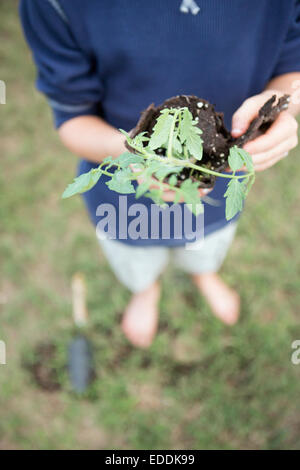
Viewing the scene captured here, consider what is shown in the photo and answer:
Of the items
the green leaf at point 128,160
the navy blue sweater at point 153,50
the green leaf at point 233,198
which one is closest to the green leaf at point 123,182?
the green leaf at point 128,160

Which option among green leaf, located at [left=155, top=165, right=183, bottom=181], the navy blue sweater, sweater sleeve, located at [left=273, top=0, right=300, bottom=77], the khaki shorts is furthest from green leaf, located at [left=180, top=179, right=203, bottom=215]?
the khaki shorts

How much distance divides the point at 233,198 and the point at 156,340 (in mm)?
1079

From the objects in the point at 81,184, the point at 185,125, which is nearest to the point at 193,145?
the point at 185,125

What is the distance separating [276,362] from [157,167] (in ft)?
3.83

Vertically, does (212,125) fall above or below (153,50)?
below

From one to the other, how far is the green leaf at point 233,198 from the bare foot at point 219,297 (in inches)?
41.1

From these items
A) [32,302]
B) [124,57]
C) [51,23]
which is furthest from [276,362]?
[51,23]

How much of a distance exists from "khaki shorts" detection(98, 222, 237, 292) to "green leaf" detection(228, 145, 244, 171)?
2.05 ft

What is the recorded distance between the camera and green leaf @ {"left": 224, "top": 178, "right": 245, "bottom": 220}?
1.46ft

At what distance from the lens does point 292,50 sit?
77cm

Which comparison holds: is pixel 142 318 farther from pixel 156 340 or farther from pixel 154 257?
pixel 154 257

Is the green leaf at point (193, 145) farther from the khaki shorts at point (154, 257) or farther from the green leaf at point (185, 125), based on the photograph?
the khaki shorts at point (154, 257)

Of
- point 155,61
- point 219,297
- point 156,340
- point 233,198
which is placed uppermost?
point 155,61

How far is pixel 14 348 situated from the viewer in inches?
56.6
